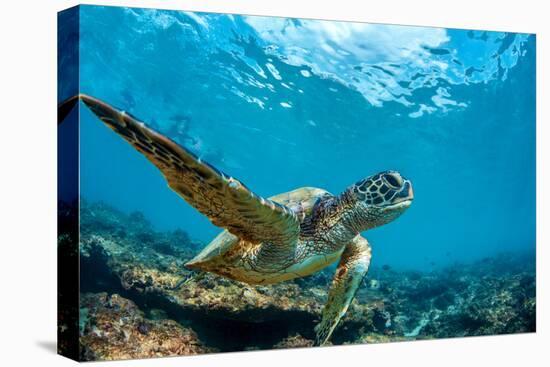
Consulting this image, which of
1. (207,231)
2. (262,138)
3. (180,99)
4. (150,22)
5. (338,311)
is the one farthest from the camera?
(207,231)

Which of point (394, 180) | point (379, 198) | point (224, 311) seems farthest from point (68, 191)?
point (394, 180)

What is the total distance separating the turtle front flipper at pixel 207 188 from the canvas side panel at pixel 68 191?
0.66ft

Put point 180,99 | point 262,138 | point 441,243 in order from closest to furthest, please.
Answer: point 180,99
point 262,138
point 441,243

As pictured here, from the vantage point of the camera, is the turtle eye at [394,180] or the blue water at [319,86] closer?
the turtle eye at [394,180]

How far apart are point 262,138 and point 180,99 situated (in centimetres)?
375

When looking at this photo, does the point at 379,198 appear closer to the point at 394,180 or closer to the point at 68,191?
the point at 394,180

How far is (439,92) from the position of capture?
6.52m

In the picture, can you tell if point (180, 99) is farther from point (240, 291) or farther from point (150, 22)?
point (240, 291)

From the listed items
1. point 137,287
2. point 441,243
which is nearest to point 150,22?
point 137,287

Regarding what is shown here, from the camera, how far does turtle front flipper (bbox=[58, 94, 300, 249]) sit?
7.77ft

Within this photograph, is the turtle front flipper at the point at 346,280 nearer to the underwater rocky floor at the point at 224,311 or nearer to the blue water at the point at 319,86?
the underwater rocky floor at the point at 224,311

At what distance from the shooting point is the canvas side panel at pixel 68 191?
3732mm

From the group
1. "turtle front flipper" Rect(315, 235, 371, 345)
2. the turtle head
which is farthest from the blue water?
"turtle front flipper" Rect(315, 235, 371, 345)

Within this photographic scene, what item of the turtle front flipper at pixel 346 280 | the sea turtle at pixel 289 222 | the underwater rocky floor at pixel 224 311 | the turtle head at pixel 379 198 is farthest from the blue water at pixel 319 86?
the turtle front flipper at pixel 346 280
